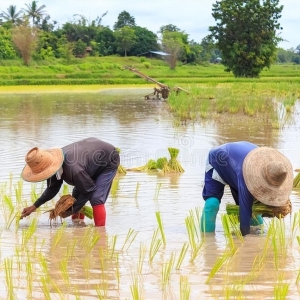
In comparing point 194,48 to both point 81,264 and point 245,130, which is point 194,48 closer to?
point 245,130

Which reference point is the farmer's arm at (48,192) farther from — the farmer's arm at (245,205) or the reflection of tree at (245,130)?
the reflection of tree at (245,130)

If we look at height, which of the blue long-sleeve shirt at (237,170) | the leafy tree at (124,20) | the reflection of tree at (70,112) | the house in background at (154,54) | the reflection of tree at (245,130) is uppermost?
the leafy tree at (124,20)

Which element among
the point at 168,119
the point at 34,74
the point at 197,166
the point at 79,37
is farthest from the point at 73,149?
the point at 79,37

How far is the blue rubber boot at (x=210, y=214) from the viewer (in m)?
4.68

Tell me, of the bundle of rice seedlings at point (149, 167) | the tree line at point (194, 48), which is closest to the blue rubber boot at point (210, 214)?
the bundle of rice seedlings at point (149, 167)

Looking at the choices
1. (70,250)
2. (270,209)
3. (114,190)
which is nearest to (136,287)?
(70,250)

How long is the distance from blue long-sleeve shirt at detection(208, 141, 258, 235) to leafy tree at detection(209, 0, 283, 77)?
33037 millimetres

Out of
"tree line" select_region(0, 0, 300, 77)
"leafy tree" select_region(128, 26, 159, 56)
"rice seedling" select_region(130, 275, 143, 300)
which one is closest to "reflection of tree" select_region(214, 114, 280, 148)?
"rice seedling" select_region(130, 275, 143, 300)

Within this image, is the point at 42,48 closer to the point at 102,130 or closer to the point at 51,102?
the point at 51,102

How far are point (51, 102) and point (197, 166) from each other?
44.1ft

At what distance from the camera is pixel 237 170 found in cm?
437

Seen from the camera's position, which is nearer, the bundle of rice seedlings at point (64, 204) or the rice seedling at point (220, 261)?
the rice seedling at point (220, 261)

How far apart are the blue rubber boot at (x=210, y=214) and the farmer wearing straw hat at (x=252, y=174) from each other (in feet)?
0.54

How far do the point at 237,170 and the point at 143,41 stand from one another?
54172 millimetres
